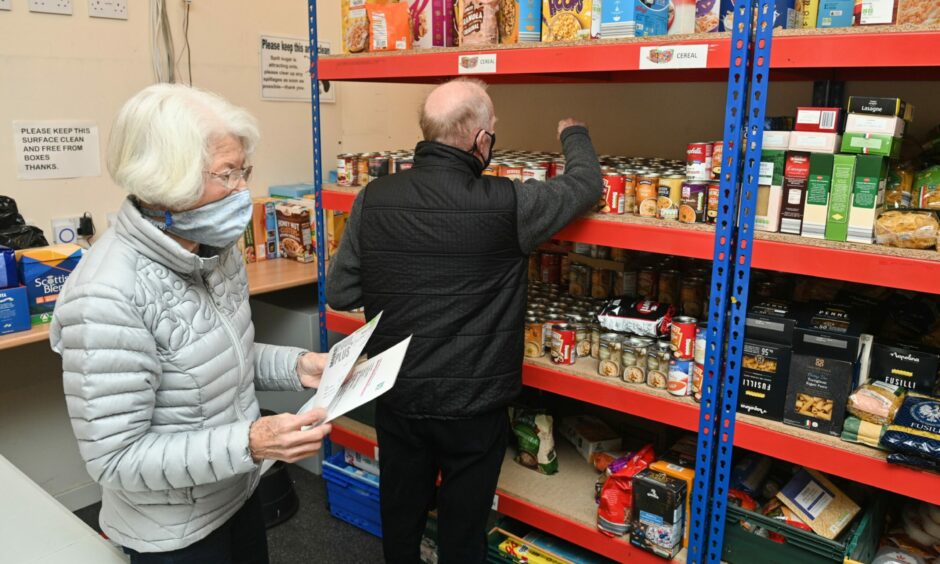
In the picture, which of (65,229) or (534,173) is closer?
(534,173)

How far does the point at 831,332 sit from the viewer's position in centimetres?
176

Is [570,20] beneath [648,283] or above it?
above

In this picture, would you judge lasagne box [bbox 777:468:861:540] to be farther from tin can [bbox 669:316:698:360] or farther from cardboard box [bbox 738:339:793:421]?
tin can [bbox 669:316:698:360]

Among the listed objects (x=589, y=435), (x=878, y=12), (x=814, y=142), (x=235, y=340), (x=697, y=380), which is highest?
(x=878, y=12)

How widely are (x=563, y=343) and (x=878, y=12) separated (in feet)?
3.98

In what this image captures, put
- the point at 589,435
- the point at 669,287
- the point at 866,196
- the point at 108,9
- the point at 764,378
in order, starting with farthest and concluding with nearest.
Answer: the point at 108,9 → the point at 589,435 → the point at 669,287 → the point at 764,378 → the point at 866,196

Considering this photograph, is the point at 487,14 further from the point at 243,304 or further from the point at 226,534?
the point at 226,534

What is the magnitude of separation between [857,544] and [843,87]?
1397 mm

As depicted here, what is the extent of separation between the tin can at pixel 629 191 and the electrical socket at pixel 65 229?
2.35 m

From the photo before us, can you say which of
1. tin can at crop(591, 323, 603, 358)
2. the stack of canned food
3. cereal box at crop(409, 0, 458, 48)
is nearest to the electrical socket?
cereal box at crop(409, 0, 458, 48)

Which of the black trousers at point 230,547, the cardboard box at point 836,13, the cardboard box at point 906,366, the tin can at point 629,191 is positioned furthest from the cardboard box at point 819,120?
the black trousers at point 230,547

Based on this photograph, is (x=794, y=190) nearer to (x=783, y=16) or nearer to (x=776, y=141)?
(x=776, y=141)

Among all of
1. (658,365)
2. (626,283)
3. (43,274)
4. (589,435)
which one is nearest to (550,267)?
(626,283)

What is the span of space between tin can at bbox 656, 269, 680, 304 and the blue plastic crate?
135cm
